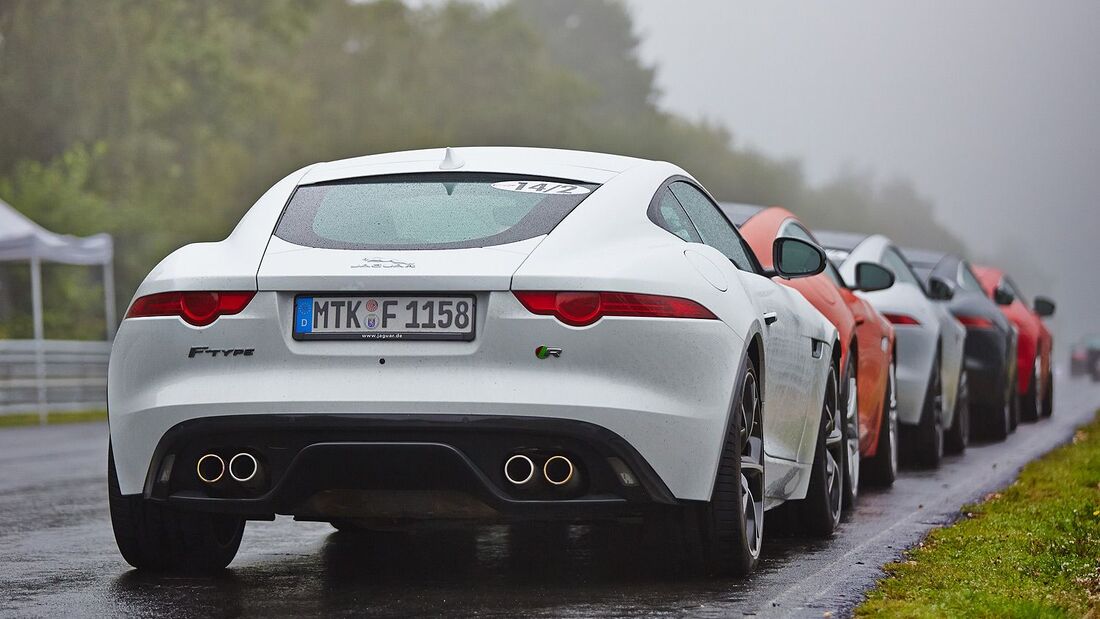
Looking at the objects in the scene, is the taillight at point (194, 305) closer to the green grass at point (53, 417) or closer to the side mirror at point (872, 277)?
the side mirror at point (872, 277)

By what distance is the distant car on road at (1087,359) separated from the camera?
6053cm

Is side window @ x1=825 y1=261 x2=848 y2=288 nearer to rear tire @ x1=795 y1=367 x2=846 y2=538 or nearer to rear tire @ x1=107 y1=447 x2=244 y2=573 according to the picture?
rear tire @ x1=795 y1=367 x2=846 y2=538

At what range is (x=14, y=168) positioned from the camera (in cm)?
4472

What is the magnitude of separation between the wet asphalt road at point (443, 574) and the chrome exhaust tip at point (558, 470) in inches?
15.4

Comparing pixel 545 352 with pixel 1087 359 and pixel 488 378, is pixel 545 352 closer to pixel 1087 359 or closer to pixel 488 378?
pixel 488 378

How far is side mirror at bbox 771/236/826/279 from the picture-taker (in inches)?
292

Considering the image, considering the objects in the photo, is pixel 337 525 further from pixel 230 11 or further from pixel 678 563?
pixel 230 11

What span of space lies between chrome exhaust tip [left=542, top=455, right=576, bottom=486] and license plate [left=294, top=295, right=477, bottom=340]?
18.1 inches

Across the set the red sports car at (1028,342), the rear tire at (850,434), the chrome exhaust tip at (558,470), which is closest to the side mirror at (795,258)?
the rear tire at (850,434)

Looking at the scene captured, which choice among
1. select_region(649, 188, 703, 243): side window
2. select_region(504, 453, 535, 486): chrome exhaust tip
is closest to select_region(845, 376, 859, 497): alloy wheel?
select_region(649, 188, 703, 243): side window

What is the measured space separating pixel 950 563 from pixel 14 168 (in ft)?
134

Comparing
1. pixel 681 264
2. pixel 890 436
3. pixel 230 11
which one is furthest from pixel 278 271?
pixel 230 11

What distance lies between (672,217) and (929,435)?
6.43 metres

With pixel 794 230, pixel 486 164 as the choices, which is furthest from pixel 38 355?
pixel 486 164
